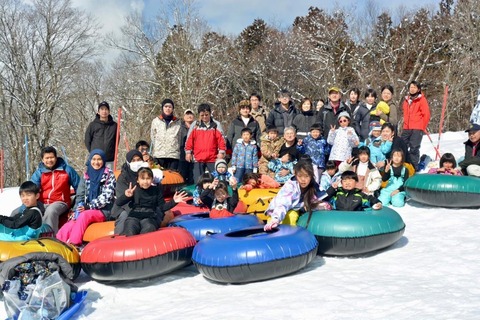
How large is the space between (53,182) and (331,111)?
16.0ft

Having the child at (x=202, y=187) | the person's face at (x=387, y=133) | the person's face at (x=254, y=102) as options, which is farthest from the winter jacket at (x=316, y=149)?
the child at (x=202, y=187)

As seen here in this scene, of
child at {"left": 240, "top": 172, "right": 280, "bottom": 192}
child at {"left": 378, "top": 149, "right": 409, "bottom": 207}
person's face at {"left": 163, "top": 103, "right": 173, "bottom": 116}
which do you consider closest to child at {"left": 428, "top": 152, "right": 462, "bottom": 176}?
child at {"left": 378, "top": 149, "right": 409, "bottom": 207}

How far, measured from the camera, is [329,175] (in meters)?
7.52

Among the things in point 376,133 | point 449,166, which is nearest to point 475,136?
point 449,166

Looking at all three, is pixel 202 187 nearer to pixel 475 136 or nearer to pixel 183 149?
pixel 183 149

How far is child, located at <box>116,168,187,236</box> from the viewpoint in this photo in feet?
17.4

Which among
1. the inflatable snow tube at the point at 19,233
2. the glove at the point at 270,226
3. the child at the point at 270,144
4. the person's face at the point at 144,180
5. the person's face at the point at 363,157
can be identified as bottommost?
the inflatable snow tube at the point at 19,233

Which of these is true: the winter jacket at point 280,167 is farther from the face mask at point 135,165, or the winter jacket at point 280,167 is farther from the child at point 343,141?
the face mask at point 135,165

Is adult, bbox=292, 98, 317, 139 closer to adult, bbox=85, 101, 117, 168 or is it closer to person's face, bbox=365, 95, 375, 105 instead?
person's face, bbox=365, 95, 375, 105

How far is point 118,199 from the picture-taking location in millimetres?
5664

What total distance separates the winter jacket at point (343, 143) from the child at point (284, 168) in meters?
0.87

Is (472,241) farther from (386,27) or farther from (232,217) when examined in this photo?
(386,27)

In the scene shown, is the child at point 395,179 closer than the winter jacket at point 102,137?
Yes

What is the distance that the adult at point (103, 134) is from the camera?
26.1 feet
